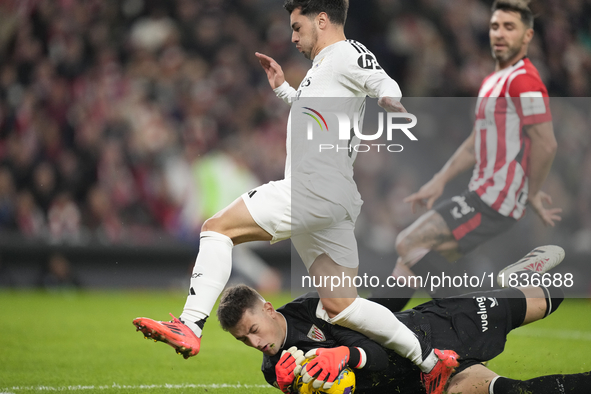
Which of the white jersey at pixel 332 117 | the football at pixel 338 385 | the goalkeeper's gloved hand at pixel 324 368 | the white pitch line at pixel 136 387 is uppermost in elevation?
the white jersey at pixel 332 117

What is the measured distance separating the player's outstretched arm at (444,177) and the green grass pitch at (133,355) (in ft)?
4.23

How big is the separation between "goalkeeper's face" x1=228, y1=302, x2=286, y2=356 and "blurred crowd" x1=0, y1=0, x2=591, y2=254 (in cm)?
651

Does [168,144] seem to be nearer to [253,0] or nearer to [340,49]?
[253,0]

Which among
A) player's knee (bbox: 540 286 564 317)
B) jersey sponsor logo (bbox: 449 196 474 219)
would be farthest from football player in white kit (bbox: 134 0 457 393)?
jersey sponsor logo (bbox: 449 196 474 219)

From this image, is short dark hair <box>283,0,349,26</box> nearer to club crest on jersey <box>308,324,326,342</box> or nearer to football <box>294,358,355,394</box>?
club crest on jersey <box>308,324,326,342</box>

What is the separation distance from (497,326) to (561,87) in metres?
7.88

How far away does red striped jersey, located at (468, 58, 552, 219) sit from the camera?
478 cm

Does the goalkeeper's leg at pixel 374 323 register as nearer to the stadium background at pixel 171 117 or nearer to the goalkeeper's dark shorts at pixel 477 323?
the goalkeeper's dark shorts at pixel 477 323

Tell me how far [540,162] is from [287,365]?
2.45 m

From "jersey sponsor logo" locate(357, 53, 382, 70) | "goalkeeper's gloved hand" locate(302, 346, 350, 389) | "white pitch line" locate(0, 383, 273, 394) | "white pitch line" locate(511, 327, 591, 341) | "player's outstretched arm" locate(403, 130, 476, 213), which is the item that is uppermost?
"jersey sponsor logo" locate(357, 53, 382, 70)

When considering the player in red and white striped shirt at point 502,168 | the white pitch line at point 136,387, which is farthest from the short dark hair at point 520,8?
the white pitch line at point 136,387

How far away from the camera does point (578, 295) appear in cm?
923

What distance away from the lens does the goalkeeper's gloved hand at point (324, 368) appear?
326cm

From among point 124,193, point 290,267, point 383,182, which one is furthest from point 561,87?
point 124,193
